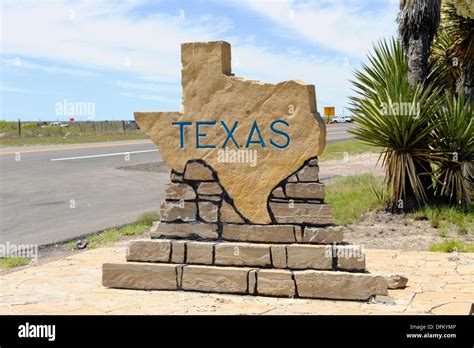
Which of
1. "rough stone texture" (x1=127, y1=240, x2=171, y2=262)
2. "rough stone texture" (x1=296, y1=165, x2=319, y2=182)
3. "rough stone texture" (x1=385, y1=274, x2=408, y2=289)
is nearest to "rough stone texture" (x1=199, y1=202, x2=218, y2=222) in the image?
"rough stone texture" (x1=127, y1=240, x2=171, y2=262)

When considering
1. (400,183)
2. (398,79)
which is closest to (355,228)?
(400,183)

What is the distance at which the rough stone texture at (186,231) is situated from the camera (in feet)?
21.4

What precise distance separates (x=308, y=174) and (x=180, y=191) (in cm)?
140

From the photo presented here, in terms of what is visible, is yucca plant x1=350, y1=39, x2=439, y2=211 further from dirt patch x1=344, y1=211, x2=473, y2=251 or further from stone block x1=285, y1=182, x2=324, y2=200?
stone block x1=285, y1=182, x2=324, y2=200

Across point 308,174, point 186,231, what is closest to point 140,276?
point 186,231

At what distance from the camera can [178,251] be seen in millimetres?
6504

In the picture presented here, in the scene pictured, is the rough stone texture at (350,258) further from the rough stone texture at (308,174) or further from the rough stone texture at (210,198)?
→ the rough stone texture at (210,198)

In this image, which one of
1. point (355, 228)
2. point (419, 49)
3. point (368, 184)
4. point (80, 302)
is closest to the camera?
point (80, 302)

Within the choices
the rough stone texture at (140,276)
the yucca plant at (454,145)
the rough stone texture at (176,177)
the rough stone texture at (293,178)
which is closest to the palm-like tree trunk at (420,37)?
A: the yucca plant at (454,145)

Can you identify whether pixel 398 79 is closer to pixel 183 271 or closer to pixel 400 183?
pixel 400 183

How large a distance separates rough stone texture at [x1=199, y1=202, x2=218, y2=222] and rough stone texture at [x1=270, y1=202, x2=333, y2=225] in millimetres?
622
